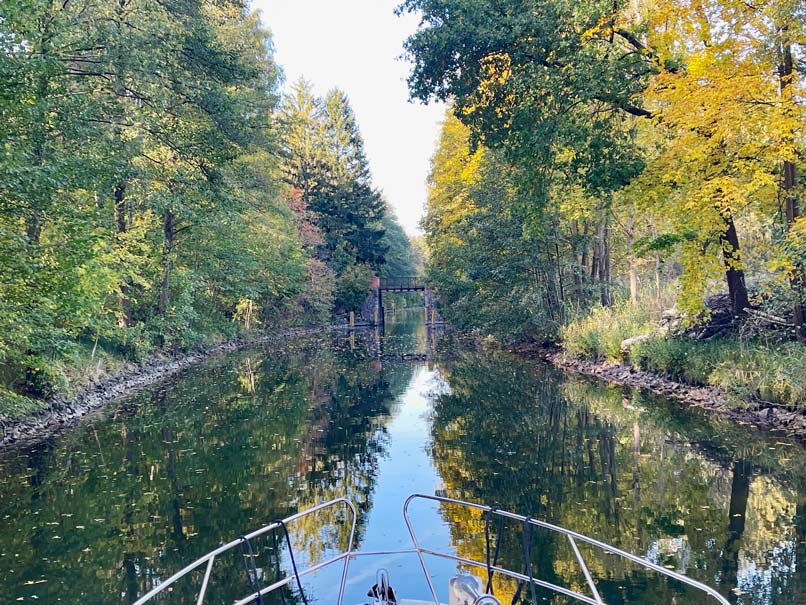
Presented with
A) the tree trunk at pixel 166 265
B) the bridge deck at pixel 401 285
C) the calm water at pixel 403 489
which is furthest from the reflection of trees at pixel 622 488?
the bridge deck at pixel 401 285

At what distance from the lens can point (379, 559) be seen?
322 inches

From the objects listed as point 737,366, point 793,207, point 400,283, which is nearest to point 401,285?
point 400,283

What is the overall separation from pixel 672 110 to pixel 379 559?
11861mm

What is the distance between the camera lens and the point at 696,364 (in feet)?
55.8

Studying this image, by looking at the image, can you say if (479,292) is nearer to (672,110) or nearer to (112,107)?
(672,110)

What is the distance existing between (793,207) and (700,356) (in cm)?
455

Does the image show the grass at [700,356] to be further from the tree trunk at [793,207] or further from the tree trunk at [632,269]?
the tree trunk at [793,207]

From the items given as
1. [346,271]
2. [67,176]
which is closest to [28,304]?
[67,176]

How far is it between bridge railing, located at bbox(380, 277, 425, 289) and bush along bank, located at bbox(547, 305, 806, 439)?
31386mm

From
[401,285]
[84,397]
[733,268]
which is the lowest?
[84,397]

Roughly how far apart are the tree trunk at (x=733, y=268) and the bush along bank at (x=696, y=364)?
0.91m

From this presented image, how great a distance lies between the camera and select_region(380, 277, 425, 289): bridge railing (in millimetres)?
56531

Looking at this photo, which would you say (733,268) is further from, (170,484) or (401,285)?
(401,285)

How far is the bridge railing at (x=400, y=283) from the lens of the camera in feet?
185
